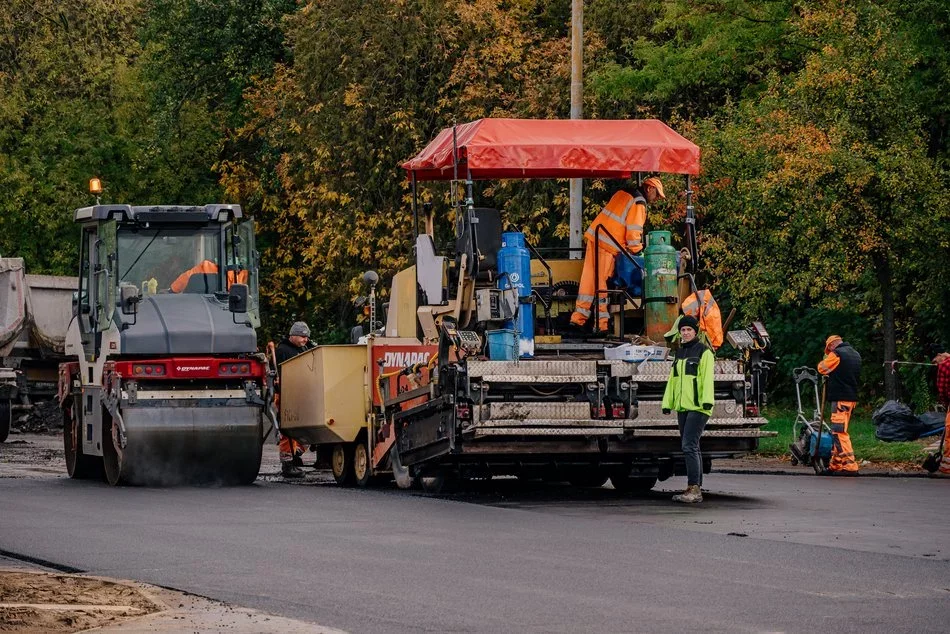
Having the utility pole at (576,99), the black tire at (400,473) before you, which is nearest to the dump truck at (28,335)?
the utility pole at (576,99)

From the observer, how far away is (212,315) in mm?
18797

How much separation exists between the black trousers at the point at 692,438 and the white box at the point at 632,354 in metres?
0.75

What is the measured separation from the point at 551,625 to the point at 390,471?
368 inches

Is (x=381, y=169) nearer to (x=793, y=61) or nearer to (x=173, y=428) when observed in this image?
(x=793, y=61)

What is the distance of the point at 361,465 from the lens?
18781mm

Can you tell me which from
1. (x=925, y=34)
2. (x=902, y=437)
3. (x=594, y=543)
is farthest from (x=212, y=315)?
(x=925, y=34)

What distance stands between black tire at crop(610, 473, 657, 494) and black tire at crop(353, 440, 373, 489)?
8.01 ft

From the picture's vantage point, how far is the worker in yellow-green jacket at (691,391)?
A: 51.3ft

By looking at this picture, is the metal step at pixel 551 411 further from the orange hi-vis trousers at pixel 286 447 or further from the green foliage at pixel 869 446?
the green foliage at pixel 869 446

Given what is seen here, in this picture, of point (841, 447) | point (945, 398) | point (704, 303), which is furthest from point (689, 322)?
point (945, 398)

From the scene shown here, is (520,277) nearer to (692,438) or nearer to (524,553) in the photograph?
(692,438)

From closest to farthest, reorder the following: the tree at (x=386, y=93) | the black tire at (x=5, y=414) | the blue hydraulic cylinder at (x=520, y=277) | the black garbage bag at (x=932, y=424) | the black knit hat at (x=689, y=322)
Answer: the black knit hat at (x=689, y=322)
the blue hydraulic cylinder at (x=520, y=277)
the black garbage bag at (x=932, y=424)
the black tire at (x=5, y=414)
the tree at (x=386, y=93)

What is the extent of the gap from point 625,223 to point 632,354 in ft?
6.07

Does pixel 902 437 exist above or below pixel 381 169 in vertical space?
below
